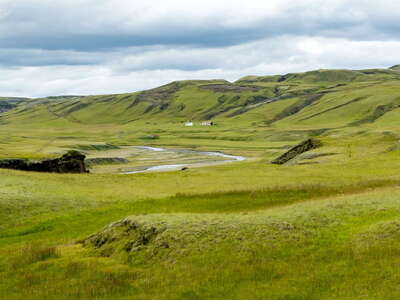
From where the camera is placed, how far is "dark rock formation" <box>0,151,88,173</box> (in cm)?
8219

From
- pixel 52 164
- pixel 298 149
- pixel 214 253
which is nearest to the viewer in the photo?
pixel 214 253

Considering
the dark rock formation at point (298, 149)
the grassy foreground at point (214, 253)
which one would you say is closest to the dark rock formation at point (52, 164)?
the dark rock formation at point (298, 149)

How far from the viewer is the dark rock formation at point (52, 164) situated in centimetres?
8219

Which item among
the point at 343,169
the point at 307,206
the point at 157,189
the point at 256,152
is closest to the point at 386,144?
the point at 343,169

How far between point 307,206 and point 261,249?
9113 millimetres

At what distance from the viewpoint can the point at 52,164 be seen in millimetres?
85188

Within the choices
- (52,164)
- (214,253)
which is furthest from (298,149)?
(214,253)

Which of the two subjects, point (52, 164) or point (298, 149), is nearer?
point (52, 164)

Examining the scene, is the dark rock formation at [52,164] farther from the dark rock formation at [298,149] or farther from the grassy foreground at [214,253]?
the grassy foreground at [214,253]

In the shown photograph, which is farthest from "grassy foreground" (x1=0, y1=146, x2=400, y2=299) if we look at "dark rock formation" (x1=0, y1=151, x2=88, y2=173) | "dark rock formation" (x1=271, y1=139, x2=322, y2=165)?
"dark rock formation" (x1=271, y1=139, x2=322, y2=165)

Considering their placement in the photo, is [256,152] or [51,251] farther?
[256,152]

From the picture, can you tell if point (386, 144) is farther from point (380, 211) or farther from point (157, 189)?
point (380, 211)

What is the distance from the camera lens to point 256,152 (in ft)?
607

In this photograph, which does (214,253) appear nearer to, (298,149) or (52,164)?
(52,164)
